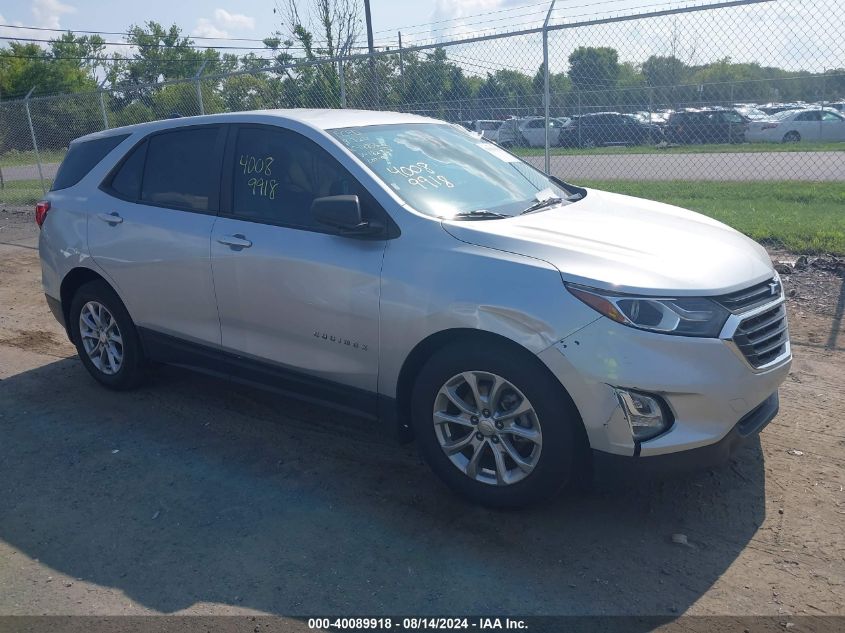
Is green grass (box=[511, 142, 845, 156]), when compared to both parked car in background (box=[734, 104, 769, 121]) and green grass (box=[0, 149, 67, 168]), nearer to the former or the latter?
parked car in background (box=[734, 104, 769, 121])

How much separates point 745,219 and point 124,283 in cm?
754

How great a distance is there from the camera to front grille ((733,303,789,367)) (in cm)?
354

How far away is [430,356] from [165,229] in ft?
6.83

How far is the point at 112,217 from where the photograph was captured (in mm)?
5410

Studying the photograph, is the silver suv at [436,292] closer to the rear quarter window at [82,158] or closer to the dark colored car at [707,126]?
the rear quarter window at [82,158]

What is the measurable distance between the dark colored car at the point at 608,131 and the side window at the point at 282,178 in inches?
210

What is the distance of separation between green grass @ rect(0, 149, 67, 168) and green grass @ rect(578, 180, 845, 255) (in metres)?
11.5

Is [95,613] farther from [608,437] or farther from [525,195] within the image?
[525,195]

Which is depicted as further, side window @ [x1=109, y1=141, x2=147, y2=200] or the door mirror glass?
side window @ [x1=109, y1=141, x2=147, y2=200]

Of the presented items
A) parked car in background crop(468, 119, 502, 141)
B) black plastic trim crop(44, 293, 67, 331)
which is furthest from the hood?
parked car in background crop(468, 119, 502, 141)

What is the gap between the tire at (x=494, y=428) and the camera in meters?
3.58

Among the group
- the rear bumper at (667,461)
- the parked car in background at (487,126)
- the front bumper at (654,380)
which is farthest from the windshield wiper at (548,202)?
the parked car in background at (487,126)

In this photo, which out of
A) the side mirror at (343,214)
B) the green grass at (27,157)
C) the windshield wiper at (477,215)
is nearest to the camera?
the side mirror at (343,214)

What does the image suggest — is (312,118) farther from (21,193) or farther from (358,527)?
(21,193)
